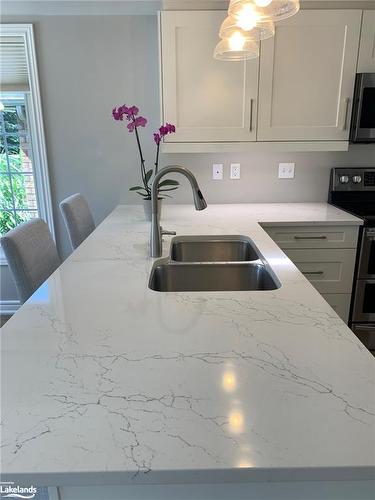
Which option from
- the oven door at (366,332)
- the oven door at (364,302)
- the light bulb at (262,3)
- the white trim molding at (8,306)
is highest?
the light bulb at (262,3)

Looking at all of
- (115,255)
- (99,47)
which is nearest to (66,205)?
(115,255)

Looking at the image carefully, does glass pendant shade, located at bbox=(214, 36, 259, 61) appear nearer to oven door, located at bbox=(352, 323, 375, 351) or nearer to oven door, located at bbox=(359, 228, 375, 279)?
oven door, located at bbox=(359, 228, 375, 279)

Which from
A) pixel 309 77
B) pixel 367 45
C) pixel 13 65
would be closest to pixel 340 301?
pixel 309 77

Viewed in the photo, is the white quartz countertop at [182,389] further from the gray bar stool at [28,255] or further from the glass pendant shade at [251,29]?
the glass pendant shade at [251,29]

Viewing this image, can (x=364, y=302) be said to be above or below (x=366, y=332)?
above

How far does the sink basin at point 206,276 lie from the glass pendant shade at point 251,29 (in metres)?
0.97

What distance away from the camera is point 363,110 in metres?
2.33

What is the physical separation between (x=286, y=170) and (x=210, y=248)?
1.23 metres

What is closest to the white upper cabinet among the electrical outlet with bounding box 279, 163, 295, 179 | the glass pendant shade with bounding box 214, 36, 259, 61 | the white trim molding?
the electrical outlet with bounding box 279, 163, 295, 179

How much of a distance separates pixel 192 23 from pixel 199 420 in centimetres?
228

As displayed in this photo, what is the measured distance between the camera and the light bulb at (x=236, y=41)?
5.34 ft

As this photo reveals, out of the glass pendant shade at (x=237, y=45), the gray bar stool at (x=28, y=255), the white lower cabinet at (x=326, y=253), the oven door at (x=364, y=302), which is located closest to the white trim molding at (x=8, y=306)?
the gray bar stool at (x=28, y=255)

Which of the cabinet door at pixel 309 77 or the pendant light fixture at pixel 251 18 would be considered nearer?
the pendant light fixture at pixel 251 18

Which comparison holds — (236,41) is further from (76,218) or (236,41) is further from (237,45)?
(76,218)
